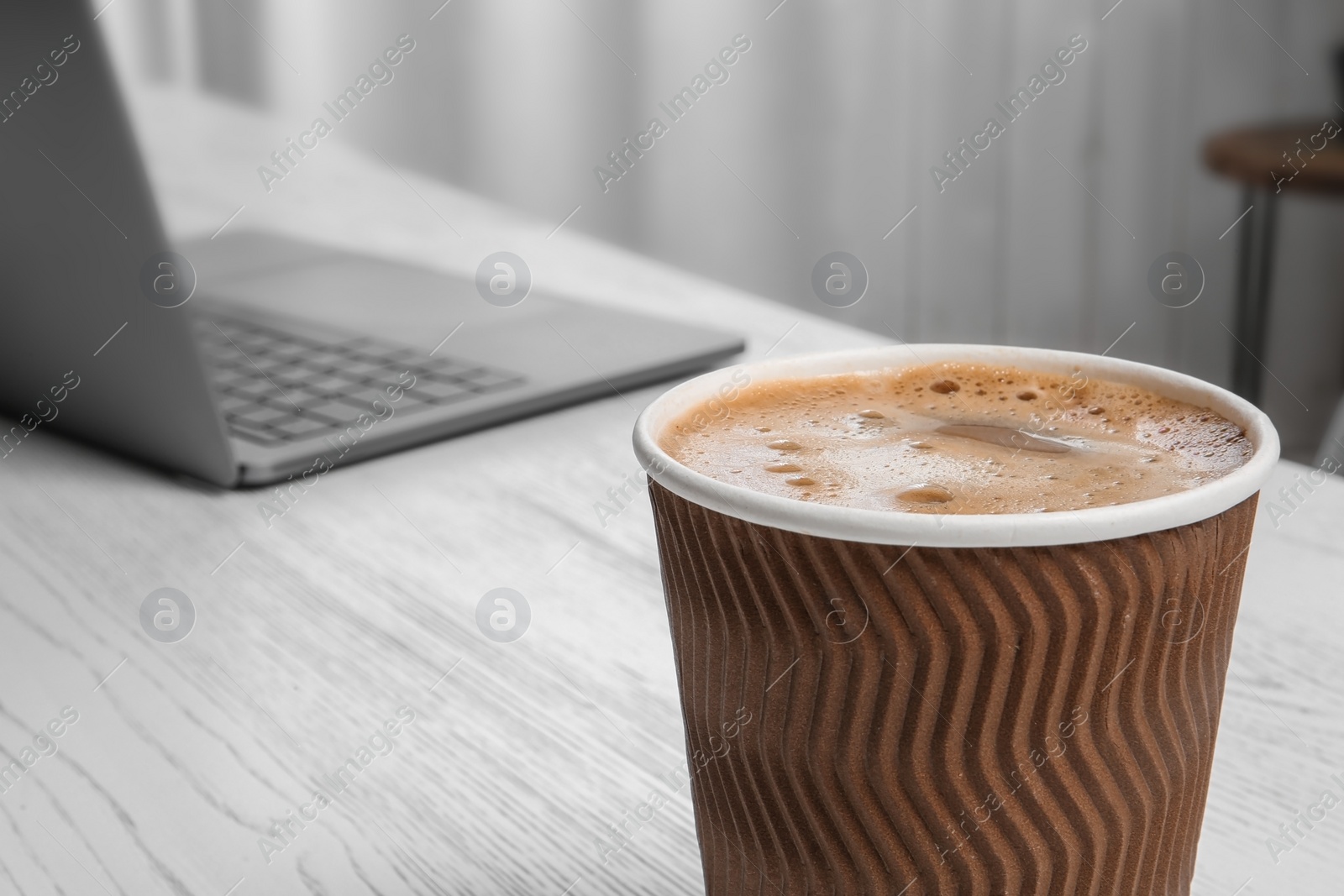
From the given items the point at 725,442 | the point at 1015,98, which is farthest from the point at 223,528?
the point at 1015,98

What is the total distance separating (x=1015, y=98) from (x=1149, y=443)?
6.33ft

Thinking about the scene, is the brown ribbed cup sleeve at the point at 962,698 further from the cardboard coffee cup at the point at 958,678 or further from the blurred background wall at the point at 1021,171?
the blurred background wall at the point at 1021,171

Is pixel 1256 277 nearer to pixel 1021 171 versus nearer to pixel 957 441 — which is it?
pixel 1021 171

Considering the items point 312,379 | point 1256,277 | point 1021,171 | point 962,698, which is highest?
point 962,698

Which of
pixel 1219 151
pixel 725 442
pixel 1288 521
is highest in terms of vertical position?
pixel 725 442

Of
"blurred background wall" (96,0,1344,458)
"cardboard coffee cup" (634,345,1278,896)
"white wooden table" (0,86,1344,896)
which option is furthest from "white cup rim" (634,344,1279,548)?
"blurred background wall" (96,0,1344,458)

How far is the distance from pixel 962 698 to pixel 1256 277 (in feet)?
7.20

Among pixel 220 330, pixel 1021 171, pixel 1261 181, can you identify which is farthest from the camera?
pixel 1021 171

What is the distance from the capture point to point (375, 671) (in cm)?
52

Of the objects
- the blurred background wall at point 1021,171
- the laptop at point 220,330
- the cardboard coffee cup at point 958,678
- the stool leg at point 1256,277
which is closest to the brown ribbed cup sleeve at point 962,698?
the cardboard coffee cup at point 958,678

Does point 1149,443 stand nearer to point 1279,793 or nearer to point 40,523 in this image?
point 1279,793

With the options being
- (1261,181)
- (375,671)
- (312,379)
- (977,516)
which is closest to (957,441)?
(977,516)

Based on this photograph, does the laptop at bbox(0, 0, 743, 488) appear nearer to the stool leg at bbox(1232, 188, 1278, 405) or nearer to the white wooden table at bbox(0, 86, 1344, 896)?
the white wooden table at bbox(0, 86, 1344, 896)

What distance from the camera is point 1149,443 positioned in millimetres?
335
